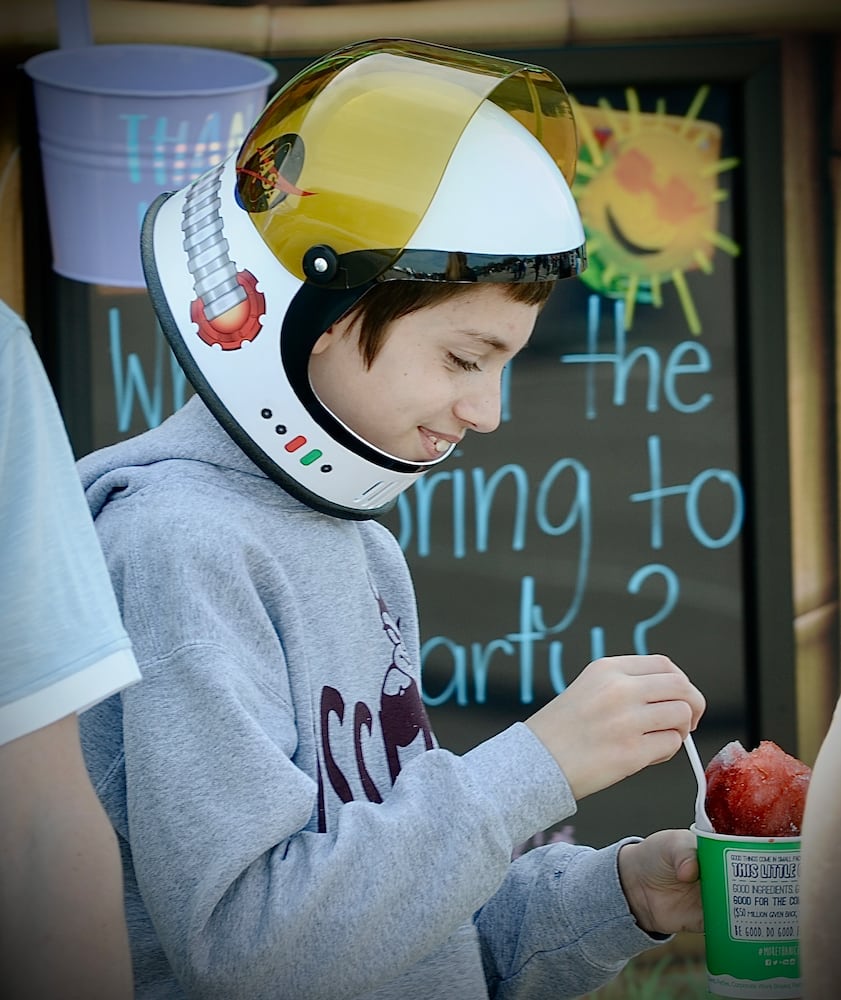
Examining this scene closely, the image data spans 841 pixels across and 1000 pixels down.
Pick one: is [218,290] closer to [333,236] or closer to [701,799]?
[333,236]

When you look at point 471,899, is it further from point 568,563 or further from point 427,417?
point 568,563

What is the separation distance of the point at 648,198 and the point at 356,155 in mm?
2147

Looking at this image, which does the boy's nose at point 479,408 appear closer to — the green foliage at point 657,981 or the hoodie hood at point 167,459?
the hoodie hood at point 167,459

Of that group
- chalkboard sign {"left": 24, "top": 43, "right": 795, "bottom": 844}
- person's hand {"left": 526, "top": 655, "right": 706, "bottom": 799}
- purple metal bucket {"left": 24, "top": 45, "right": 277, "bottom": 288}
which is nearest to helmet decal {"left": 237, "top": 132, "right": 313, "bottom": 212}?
person's hand {"left": 526, "top": 655, "right": 706, "bottom": 799}

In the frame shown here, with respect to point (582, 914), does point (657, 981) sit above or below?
below

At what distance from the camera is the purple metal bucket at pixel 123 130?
10.4 ft

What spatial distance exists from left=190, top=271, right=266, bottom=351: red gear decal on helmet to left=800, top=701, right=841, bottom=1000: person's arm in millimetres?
768

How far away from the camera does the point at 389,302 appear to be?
1.67 metres

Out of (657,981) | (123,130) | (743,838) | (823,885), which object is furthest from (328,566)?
(657,981)

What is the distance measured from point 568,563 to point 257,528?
2141 mm

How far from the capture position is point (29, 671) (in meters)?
1.26

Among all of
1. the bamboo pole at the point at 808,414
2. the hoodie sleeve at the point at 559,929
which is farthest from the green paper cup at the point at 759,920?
the bamboo pole at the point at 808,414

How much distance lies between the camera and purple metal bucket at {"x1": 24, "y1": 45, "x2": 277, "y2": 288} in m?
3.18

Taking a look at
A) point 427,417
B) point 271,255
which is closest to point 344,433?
point 427,417
